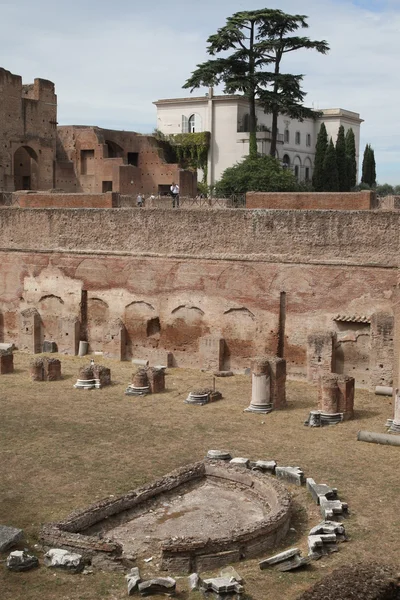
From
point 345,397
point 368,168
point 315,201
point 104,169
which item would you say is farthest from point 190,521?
point 368,168

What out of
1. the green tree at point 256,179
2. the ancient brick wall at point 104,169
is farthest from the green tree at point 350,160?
the green tree at point 256,179

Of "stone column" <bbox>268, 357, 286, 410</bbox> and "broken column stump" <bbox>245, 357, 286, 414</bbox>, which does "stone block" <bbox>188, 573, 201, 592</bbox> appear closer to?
"broken column stump" <bbox>245, 357, 286, 414</bbox>

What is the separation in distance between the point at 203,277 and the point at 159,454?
6373mm

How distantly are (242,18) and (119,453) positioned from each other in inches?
984

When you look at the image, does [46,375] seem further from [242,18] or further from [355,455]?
[242,18]

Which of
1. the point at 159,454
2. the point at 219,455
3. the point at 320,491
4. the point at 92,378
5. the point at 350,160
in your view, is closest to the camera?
the point at 320,491

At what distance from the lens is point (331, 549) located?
26.5ft

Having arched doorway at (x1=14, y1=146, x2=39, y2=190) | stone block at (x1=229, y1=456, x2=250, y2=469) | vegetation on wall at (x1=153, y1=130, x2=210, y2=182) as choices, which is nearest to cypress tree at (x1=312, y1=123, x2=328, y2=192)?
vegetation on wall at (x1=153, y1=130, x2=210, y2=182)

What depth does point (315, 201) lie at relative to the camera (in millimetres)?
17109

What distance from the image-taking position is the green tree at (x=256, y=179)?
2892 centimetres

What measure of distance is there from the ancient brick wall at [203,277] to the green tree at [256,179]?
34.1 feet

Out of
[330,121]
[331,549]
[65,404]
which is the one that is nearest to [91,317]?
[65,404]

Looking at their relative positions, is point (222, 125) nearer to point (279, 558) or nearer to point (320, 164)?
point (320, 164)

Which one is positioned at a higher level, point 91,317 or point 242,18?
point 242,18
